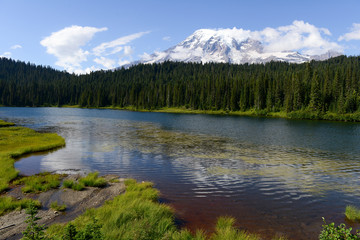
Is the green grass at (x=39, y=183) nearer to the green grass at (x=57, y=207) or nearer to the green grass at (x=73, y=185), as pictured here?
the green grass at (x=73, y=185)

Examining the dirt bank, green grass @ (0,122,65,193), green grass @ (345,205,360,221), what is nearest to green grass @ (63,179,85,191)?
the dirt bank

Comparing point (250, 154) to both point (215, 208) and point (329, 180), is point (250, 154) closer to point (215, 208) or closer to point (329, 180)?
point (329, 180)

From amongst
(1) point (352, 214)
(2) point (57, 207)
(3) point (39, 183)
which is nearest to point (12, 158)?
(3) point (39, 183)

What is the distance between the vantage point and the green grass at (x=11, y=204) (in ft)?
46.0

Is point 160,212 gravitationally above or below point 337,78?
Answer: below

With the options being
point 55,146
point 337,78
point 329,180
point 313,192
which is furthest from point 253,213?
point 337,78

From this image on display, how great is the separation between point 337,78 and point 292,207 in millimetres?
160919

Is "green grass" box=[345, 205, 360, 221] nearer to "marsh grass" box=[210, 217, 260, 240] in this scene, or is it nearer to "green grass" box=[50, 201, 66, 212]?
"marsh grass" box=[210, 217, 260, 240]

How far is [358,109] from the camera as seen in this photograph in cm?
12112

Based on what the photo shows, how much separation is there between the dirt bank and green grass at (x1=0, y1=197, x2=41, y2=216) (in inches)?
21.2

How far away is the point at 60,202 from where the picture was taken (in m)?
16.0

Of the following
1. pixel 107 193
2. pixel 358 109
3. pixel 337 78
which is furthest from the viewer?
pixel 337 78

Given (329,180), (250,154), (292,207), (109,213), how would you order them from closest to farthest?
(109,213) → (292,207) → (329,180) → (250,154)

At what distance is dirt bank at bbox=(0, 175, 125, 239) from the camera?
12.0 m
